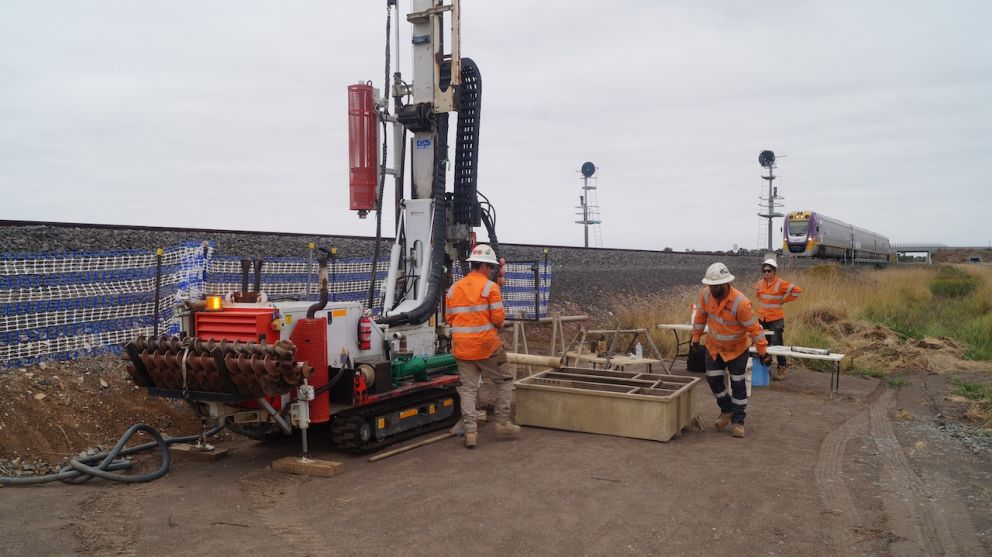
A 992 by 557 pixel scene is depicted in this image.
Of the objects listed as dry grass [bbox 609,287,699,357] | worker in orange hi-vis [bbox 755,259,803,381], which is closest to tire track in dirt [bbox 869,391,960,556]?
worker in orange hi-vis [bbox 755,259,803,381]

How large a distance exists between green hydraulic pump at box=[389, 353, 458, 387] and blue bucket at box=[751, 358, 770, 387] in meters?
5.11

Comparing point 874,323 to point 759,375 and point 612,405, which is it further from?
point 612,405

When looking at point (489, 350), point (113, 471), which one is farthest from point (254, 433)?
point (489, 350)

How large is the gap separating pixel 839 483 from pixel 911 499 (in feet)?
1.83

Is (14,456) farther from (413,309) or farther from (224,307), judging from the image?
(413,309)

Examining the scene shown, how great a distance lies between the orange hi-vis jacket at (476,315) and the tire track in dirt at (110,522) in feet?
10.4

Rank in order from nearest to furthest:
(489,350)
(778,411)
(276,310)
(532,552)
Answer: (532,552)
(276,310)
(489,350)
(778,411)

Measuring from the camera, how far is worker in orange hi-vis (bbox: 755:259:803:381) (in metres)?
11.7

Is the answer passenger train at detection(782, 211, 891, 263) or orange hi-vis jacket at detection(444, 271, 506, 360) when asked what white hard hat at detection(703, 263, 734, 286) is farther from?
passenger train at detection(782, 211, 891, 263)

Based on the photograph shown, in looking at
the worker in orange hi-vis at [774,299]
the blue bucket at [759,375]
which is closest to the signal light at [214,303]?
the blue bucket at [759,375]

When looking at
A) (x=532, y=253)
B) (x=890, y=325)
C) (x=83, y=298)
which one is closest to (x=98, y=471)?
(x=83, y=298)

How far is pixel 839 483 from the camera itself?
6.14 metres

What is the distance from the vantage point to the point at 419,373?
313 inches

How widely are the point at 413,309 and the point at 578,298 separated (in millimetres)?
11382
